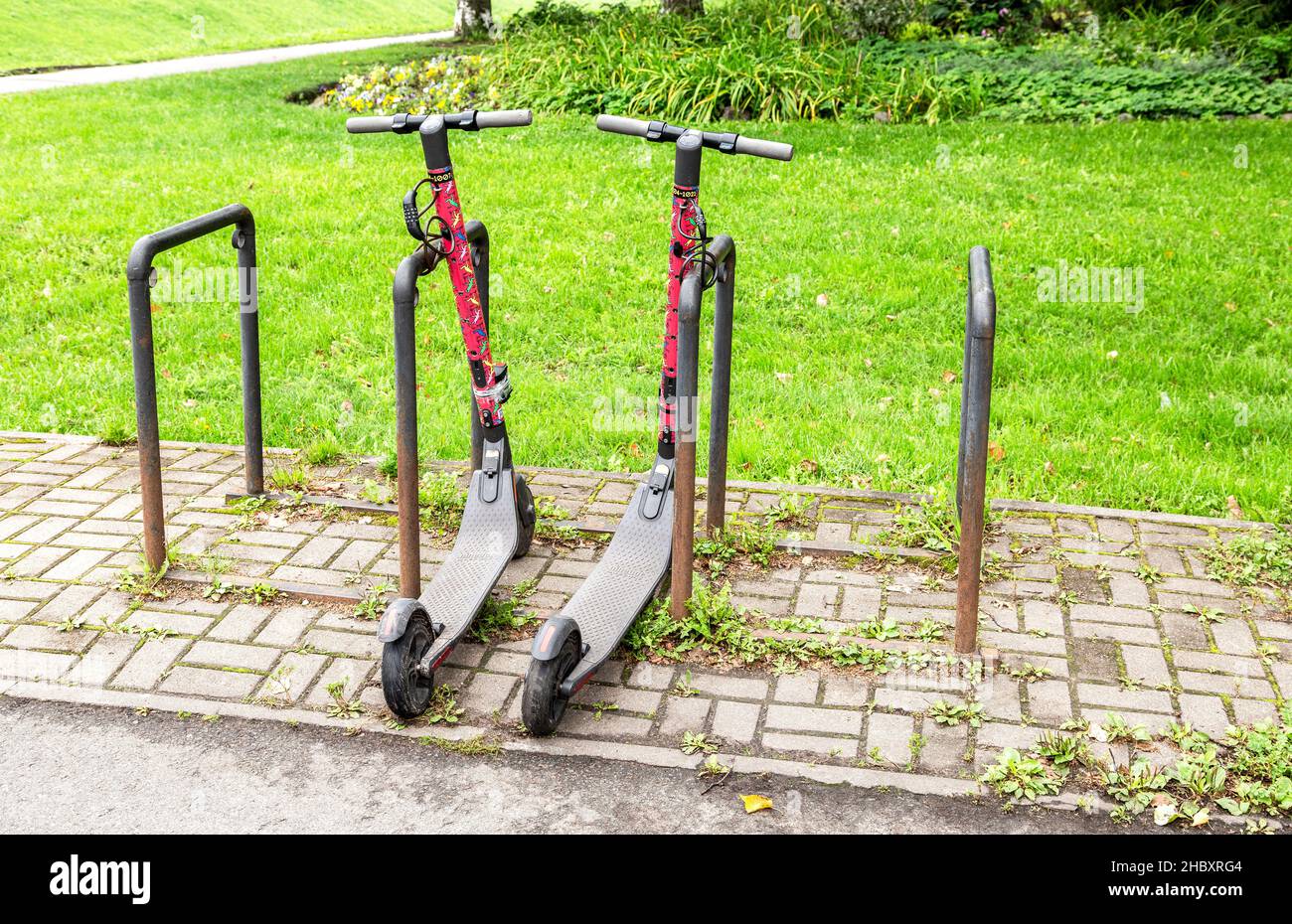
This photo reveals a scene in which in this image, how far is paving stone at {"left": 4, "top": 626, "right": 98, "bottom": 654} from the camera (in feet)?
12.8

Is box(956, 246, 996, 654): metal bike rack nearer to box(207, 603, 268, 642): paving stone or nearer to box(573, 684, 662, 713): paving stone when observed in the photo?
box(573, 684, 662, 713): paving stone

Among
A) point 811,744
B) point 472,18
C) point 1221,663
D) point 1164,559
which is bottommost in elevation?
point 811,744

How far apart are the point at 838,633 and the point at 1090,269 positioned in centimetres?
427

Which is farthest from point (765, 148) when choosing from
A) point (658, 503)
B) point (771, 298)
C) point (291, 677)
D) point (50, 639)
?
point (771, 298)

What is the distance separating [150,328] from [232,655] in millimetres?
1083

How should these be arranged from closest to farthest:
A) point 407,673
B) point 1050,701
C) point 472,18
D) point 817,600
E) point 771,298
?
point 407,673, point 1050,701, point 817,600, point 771,298, point 472,18

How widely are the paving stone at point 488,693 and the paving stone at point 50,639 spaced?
4.09ft

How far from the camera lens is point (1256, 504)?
4.83 meters

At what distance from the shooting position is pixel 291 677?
3.75 metres

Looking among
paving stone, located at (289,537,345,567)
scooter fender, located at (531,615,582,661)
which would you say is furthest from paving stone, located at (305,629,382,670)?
scooter fender, located at (531,615,582,661)

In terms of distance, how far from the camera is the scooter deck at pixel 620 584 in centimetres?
371

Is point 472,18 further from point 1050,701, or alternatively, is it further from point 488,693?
point 1050,701
